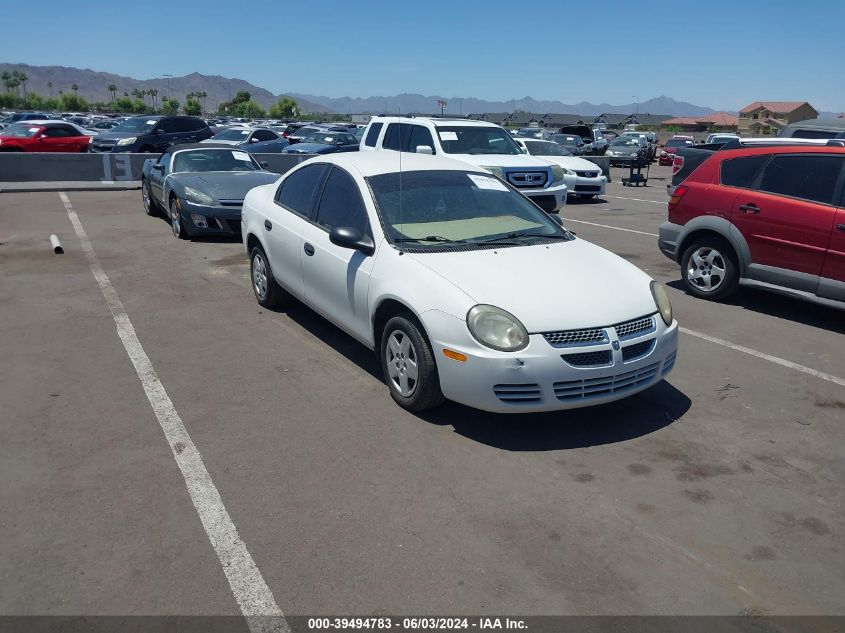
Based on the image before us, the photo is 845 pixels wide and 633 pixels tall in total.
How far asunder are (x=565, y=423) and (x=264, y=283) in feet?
12.0

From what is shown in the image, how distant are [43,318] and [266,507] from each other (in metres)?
4.36

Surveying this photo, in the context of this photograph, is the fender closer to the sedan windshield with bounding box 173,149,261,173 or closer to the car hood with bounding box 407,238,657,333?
the car hood with bounding box 407,238,657,333

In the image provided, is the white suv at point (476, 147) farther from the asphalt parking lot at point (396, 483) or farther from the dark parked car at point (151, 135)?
the dark parked car at point (151, 135)

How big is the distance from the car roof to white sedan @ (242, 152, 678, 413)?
20mm

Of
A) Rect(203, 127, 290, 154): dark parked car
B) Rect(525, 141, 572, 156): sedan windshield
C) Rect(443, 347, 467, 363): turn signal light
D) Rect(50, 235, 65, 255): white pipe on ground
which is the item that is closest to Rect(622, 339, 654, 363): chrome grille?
Rect(443, 347, 467, 363): turn signal light

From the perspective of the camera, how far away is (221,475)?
13.3ft

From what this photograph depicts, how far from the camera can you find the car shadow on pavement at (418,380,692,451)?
452 centimetres

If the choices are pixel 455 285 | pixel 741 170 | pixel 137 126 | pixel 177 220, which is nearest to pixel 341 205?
pixel 455 285

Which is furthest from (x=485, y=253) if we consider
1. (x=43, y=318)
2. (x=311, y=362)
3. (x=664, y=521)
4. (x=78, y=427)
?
(x=43, y=318)

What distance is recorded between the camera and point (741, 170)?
7.77 metres

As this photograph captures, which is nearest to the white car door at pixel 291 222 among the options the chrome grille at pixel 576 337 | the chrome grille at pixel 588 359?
the chrome grille at pixel 576 337

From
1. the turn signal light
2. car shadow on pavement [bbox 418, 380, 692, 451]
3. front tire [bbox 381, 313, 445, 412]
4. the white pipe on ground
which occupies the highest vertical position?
the turn signal light

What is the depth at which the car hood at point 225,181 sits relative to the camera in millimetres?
10836

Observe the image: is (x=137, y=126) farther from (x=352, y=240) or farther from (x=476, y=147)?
(x=352, y=240)
